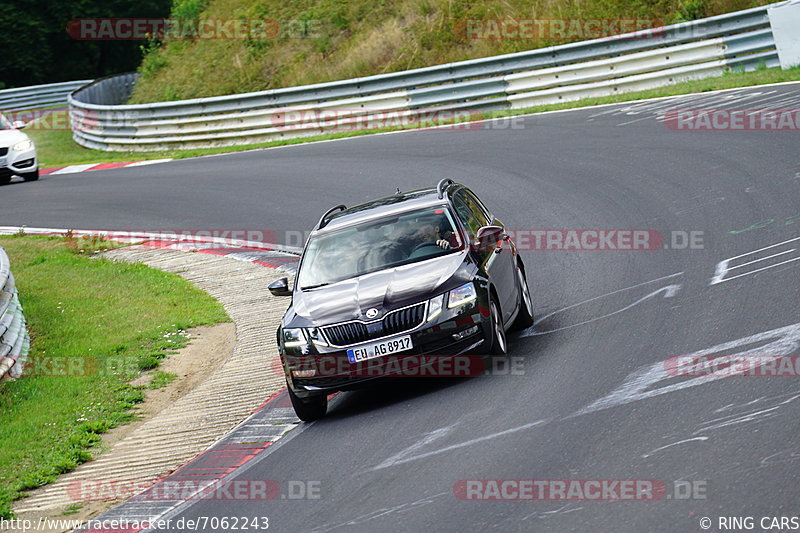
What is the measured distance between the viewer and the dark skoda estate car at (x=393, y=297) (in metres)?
9.24

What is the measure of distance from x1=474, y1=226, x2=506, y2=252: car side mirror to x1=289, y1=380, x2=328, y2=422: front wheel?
2054 millimetres

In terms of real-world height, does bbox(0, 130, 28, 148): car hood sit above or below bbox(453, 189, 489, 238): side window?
above

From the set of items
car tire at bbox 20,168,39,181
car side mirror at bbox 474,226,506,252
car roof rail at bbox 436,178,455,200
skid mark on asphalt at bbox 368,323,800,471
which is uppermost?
car roof rail at bbox 436,178,455,200

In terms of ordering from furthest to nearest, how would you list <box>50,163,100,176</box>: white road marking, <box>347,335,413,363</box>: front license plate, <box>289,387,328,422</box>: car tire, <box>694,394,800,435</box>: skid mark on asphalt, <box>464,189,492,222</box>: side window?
<box>50,163,100,176</box>: white road marking, <box>464,189,492,222</box>: side window, <box>289,387,328,422</box>: car tire, <box>347,335,413,363</box>: front license plate, <box>694,394,800,435</box>: skid mark on asphalt

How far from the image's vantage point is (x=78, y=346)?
12961mm

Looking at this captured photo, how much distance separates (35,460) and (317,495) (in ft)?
11.2

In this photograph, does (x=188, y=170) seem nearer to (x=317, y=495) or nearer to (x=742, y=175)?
(x=742, y=175)

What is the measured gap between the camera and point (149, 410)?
10938mm

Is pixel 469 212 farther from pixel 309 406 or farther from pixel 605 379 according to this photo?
pixel 605 379

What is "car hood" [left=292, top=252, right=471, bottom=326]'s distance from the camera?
9398 millimetres

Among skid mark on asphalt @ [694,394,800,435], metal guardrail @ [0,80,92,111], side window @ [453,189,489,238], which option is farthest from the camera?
metal guardrail @ [0,80,92,111]

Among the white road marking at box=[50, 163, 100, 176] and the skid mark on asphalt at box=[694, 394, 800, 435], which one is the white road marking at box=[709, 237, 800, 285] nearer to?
the skid mark on asphalt at box=[694, 394, 800, 435]

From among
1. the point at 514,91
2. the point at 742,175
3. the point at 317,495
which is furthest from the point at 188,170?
the point at 317,495

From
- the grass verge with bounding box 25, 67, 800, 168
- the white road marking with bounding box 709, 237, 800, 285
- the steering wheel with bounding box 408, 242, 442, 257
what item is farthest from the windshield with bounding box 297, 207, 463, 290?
the grass verge with bounding box 25, 67, 800, 168
